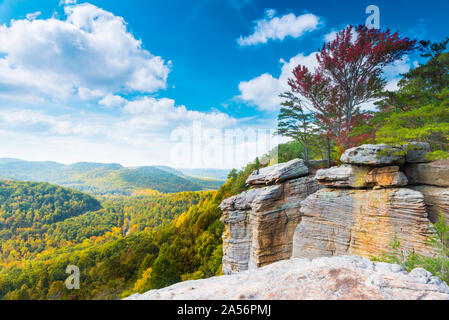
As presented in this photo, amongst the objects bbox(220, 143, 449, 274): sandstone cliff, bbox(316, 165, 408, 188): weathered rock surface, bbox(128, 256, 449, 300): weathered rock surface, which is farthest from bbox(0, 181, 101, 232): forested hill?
bbox(316, 165, 408, 188): weathered rock surface

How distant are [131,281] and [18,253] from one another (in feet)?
314

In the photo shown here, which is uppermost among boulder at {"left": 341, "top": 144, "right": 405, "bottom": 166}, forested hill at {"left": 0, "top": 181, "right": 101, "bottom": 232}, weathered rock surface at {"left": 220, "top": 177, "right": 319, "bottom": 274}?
boulder at {"left": 341, "top": 144, "right": 405, "bottom": 166}

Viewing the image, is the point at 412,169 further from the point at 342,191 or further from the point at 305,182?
the point at 305,182

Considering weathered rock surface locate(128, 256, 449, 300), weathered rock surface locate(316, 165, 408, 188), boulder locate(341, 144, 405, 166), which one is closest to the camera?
weathered rock surface locate(128, 256, 449, 300)

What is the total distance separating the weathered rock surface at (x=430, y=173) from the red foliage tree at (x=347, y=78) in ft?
11.3

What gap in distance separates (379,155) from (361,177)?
134 centimetres

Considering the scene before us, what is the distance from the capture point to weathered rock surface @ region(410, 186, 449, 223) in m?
7.32

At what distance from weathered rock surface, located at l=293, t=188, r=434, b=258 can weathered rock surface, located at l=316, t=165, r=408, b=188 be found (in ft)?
1.20

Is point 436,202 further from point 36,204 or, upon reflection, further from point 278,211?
point 36,204

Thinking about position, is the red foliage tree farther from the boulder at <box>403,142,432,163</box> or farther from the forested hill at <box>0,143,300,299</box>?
the forested hill at <box>0,143,300,299</box>

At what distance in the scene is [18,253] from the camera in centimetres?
8238

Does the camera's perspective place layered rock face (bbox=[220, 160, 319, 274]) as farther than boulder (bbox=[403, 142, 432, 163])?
Yes

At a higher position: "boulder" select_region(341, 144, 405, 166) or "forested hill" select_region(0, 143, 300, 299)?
"boulder" select_region(341, 144, 405, 166)
